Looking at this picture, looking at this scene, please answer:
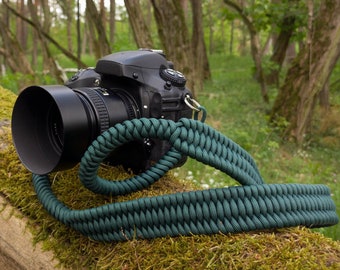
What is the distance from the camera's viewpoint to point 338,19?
164 inches

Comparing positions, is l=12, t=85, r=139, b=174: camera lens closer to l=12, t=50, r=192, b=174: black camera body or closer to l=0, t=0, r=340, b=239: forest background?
l=12, t=50, r=192, b=174: black camera body

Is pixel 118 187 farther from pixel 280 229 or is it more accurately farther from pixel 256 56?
pixel 256 56

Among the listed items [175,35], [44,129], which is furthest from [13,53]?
[44,129]

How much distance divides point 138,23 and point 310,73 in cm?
200

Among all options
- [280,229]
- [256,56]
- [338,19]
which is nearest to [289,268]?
[280,229]

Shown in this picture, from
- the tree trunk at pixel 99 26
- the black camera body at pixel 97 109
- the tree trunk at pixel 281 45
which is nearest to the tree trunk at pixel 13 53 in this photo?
the tree trunk at pixel 99 26

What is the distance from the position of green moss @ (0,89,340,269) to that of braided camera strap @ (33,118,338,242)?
22mm

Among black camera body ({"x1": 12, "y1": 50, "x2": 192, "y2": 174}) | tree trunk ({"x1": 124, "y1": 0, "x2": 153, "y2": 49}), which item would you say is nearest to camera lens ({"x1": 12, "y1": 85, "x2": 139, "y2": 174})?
black camera body ({"x1": 12, "y1": 50, "x2": 192, "y2": 174})

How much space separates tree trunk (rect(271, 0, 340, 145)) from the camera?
4.23m

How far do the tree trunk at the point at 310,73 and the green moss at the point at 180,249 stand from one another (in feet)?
12.5

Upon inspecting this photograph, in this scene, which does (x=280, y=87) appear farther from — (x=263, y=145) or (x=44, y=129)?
(x=44, y=129)

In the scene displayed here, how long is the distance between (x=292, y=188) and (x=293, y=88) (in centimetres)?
406

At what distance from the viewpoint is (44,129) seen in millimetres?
1056

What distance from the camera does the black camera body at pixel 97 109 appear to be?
35.7 inches
